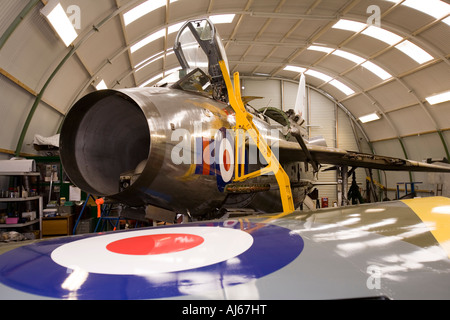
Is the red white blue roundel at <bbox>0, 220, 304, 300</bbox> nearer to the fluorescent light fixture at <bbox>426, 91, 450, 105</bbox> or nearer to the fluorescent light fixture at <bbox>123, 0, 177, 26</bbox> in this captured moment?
the fluorescent light fixture at <bbox>123, 0, 177, 26</bbox>

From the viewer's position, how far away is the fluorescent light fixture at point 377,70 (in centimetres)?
1531

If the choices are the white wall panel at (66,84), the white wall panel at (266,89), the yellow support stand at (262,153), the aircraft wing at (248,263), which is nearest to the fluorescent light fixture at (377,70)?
the white wall panel at (266,89)

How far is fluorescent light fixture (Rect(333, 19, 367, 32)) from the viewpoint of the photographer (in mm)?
12508

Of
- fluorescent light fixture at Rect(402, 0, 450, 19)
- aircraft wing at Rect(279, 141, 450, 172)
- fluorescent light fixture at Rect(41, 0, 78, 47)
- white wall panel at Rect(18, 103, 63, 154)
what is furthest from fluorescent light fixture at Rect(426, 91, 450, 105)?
white wall panel at Rect(18, 103, 63, 154)

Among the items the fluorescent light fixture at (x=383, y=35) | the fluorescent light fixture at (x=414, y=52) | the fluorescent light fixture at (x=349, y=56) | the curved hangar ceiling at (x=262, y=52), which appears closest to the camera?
the curved hangar ceiling at (x=262, y=52)

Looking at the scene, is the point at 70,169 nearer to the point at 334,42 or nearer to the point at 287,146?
the point at 287,146

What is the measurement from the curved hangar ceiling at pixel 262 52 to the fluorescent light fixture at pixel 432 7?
0.11 ft

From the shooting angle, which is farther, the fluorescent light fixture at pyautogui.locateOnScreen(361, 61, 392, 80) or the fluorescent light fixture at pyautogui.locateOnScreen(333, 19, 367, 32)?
the fluorescent light fixture at pyautogui.locateOnScreen(361, 61, 392, 80)

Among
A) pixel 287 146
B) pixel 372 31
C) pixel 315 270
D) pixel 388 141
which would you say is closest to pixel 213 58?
pixel 287 146

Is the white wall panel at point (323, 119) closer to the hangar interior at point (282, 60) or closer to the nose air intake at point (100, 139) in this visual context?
the hangar interior at point (282, 60)

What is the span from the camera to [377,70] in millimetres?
15562

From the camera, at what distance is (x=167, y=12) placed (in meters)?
10.0

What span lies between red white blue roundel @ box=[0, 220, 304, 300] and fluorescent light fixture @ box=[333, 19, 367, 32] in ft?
44.5
